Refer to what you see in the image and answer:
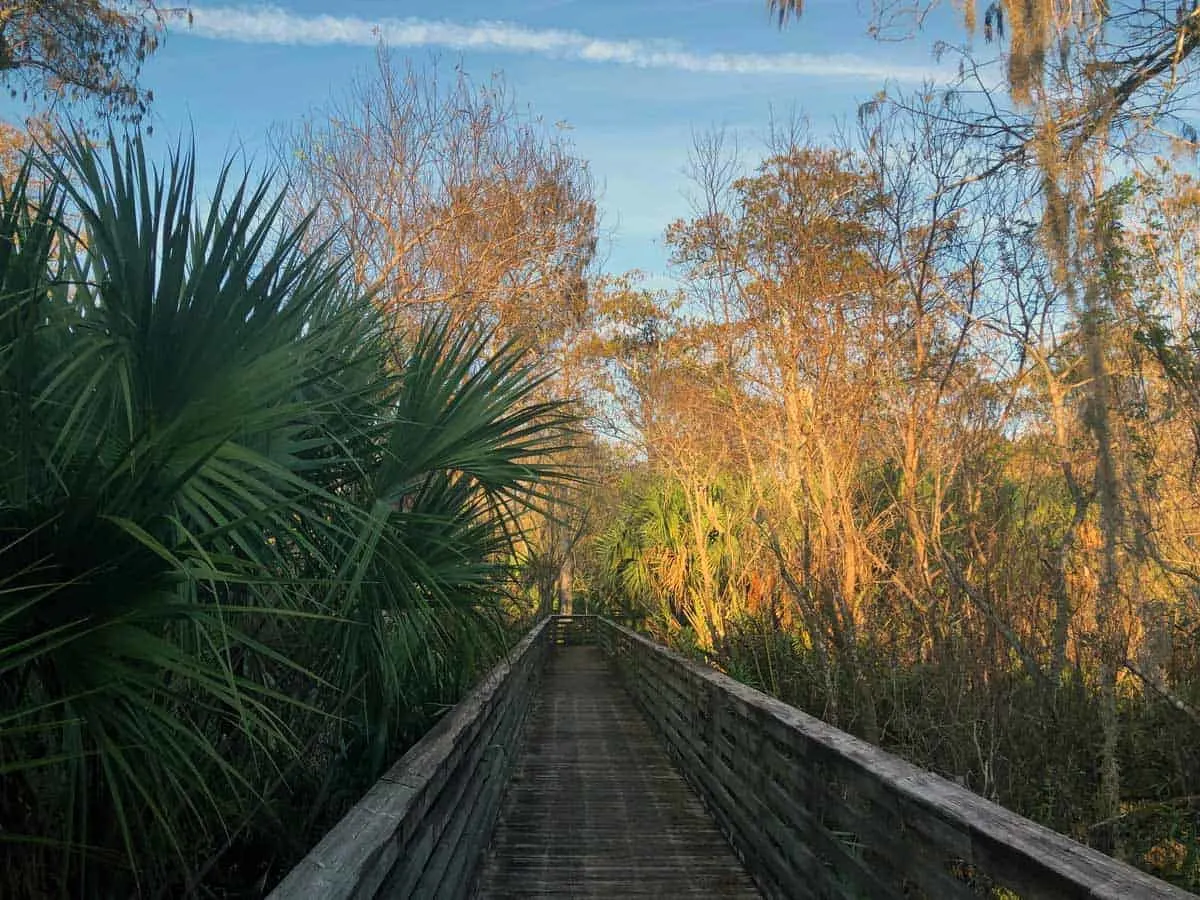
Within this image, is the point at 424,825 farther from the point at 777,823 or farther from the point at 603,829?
the point at 603,829

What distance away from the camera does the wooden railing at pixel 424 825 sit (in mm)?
1791

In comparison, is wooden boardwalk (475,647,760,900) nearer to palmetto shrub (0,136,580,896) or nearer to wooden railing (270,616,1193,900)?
wooden railing (270,616,1193,900)

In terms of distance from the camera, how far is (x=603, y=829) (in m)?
5.21

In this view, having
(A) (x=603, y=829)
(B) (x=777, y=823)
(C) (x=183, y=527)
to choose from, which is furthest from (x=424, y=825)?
(A) (x=603, y=829)

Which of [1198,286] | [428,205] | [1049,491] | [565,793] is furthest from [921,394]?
[428,205]

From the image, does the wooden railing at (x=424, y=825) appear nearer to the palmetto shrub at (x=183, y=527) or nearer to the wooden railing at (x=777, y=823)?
the wooden railing at (x=777, y=823)

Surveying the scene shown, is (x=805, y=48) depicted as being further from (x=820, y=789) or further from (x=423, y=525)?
(x=820, y=789)

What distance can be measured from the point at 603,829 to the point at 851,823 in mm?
2726

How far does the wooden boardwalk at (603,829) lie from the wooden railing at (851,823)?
20 centimetres

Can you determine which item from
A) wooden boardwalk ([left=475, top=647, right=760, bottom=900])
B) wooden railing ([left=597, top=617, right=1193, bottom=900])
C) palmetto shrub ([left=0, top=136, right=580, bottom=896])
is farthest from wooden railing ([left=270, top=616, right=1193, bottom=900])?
palmetto shrub ([left=0, top=136, right=580, bottom=896])

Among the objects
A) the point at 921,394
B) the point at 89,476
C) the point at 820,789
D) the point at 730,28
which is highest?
the point at 730,28

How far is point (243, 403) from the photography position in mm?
2443

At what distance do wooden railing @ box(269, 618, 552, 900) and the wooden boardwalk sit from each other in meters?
0.29

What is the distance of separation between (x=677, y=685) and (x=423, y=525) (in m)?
3.56
